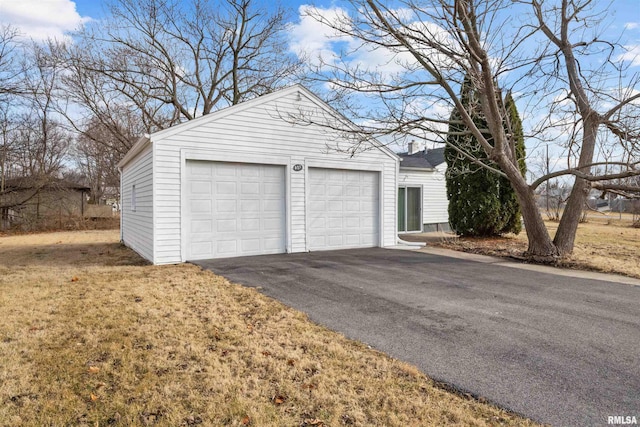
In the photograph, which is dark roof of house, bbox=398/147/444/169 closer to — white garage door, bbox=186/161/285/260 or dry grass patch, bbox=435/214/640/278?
dry grass patch, bbox=435/214/640/278

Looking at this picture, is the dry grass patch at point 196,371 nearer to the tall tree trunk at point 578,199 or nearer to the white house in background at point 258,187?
the white house in background at point 258,187

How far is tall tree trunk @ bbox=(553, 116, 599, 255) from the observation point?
8336mm

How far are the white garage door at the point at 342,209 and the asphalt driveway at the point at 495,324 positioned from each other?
7.45 feet

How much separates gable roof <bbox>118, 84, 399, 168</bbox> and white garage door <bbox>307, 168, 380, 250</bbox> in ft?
3.83

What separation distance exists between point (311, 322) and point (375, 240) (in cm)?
668

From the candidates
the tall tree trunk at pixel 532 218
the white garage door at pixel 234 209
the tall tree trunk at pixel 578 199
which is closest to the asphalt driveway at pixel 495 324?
the white garage door at pixel 234 209

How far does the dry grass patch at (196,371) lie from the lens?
234cm

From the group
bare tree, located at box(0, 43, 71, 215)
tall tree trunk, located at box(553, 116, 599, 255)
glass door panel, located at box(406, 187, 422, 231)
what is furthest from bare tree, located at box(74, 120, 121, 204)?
tall tree trunk, located at box(553, 116, 599, 255)

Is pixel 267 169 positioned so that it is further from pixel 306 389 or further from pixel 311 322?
pixel 306 389

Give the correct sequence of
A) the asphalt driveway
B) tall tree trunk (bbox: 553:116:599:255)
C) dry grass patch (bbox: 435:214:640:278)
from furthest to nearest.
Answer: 1. tall tree trunk (bbox: 553:116:599:255)
2. dry grass patch (bbox: 435:214:640:278)
3. the asphalt driveway

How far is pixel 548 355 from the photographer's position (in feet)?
10.3

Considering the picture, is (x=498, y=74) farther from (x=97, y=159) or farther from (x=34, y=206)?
(x=97, y=159)

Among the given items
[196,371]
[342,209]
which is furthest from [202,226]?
[196,371]

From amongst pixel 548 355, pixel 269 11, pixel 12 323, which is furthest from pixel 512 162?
pixel 269 11
